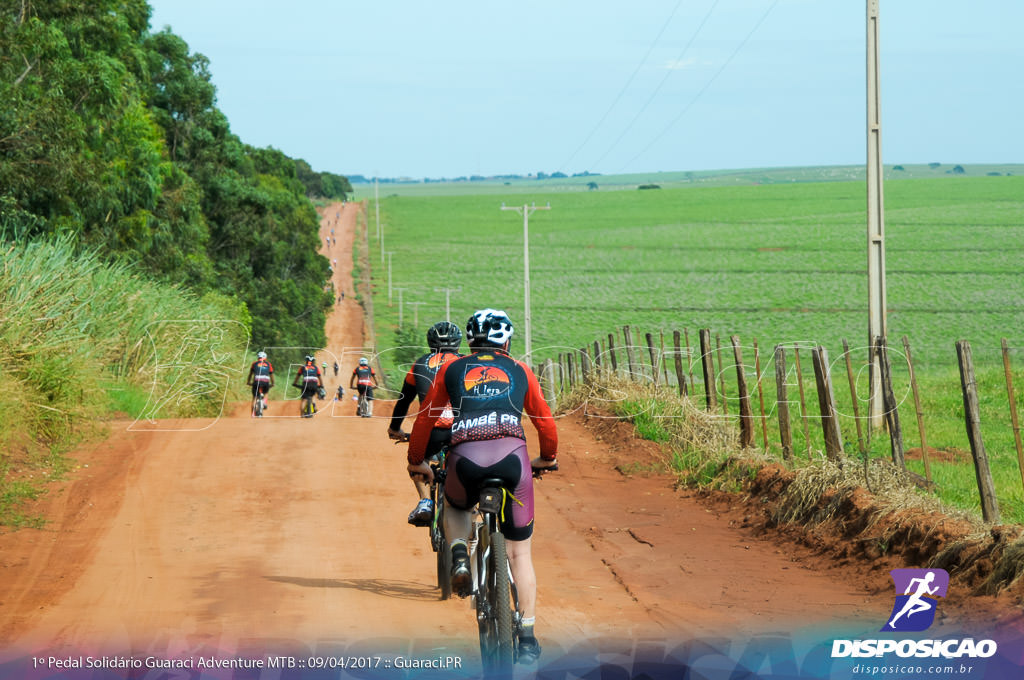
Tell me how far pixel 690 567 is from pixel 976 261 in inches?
2266

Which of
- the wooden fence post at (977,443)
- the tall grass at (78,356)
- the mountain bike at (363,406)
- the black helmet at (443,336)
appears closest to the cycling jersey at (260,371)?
the tall grass at (78,356)

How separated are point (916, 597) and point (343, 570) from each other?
4596 millimetres

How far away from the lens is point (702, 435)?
49.1ft

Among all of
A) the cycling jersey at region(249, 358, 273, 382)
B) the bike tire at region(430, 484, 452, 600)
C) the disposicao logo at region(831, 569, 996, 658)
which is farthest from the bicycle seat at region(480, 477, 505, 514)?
the cycling jersey at region(249, 358, 273, 382)

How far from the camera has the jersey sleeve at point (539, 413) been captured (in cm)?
662

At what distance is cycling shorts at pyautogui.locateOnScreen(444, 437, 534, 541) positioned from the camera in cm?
632

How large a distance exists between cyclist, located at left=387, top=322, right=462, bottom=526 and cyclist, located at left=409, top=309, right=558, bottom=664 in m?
1.19

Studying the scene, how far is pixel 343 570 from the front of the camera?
9.63m

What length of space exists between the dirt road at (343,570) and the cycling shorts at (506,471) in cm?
87

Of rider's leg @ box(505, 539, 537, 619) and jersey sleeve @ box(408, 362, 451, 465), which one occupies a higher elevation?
jersey sleeve @ box(408, 362, 451, 465)

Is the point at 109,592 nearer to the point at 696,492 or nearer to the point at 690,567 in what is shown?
the point at 690,567

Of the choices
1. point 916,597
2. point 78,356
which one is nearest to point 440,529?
point 916,597

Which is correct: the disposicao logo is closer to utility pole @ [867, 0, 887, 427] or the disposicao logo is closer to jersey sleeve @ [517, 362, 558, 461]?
jersey sleeve @ [517, 362, 558, 461]

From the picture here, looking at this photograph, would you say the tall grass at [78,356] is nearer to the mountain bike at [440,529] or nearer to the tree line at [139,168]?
the tree line at [139,168]
